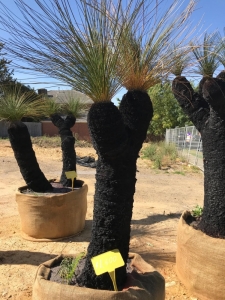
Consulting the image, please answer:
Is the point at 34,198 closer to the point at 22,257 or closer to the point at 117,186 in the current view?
the point at 22,257

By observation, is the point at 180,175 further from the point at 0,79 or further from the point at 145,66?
the point at 145,66

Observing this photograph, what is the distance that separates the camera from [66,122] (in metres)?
6.08

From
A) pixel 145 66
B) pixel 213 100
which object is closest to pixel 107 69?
pixel 145 66

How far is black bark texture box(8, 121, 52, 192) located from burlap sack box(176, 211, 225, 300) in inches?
95.4

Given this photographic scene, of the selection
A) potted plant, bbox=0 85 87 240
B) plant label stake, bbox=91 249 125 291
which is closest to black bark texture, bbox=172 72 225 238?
plant label stake, bbox=91 249 125 291

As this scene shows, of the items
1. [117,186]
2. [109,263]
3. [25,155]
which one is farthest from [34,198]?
[109,263]

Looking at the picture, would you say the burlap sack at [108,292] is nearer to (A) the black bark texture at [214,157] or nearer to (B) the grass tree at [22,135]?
(A) the black bark texture at [214,157]

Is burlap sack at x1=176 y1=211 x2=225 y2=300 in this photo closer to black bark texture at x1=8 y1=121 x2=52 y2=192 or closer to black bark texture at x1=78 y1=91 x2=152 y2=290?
black bark texture at x1=78 y1=91 x2=152 y2=290

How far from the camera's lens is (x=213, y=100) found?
3154 mm

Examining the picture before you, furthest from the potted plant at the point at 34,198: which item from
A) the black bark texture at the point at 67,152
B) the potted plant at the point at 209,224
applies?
the potted plant at the point at 209,224

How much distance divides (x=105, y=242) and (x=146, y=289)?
398 mm

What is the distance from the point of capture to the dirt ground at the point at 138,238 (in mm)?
3273

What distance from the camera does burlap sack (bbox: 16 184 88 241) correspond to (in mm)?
4422

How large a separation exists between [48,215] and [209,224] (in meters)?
2.25
